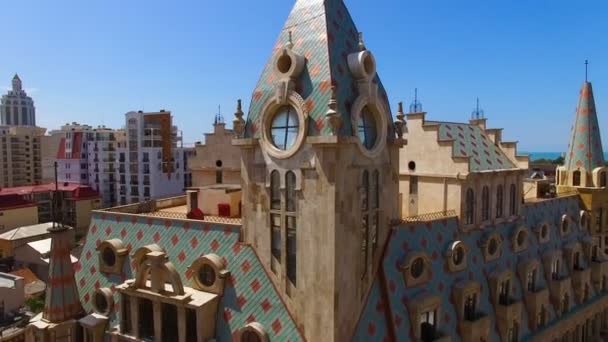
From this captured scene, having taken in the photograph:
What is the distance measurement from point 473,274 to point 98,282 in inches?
862

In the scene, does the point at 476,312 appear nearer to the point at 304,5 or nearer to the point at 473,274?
the point at 473,274

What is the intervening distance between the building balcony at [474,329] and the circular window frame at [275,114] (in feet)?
44.9

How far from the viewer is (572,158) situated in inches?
1534

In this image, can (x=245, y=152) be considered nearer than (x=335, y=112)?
No

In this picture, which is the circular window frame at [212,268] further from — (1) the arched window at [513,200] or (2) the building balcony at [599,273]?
(2) the building balcony at [599,273]

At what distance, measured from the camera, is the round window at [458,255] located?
2483 cm

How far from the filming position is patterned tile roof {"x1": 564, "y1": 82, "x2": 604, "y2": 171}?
3800cm

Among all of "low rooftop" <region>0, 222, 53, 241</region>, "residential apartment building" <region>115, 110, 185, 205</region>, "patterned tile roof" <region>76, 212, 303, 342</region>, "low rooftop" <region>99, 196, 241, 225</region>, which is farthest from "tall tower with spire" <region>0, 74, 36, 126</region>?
"patterned tile roof" <region>76, 212, 303, 342</region>

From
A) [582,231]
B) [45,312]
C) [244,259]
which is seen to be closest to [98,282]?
[45,312]

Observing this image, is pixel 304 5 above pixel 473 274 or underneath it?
above

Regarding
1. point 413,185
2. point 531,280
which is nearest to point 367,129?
point 413,185

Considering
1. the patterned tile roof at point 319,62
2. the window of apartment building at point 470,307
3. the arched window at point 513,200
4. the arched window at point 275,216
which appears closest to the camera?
the patterned tile roof at point 319,62

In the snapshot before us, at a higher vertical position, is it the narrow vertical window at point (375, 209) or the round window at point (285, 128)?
the round window at point (285, 128)

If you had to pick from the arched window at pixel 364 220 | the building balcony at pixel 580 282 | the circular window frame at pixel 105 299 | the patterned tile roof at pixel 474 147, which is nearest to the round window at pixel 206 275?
the circular window frame at pixel 105 299
